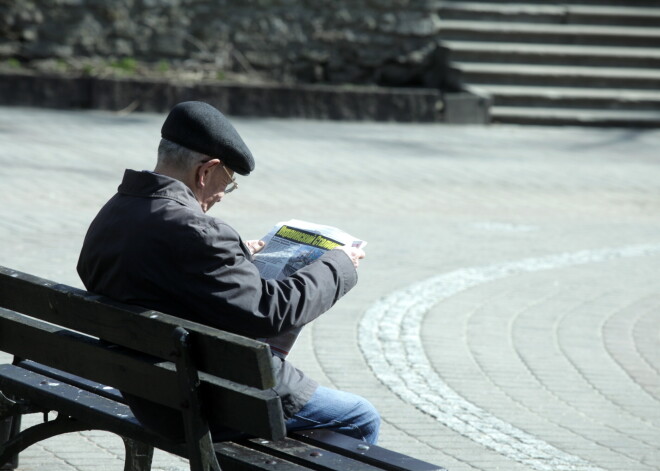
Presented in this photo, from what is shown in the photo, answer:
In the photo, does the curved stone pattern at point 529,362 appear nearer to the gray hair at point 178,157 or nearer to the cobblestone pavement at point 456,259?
the cobblestone pavement at point 456,259

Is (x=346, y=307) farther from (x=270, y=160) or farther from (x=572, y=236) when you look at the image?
(x=270, y=160)

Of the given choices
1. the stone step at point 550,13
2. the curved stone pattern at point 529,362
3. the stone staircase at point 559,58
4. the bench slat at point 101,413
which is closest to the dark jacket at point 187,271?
the bench slat at point 101,413

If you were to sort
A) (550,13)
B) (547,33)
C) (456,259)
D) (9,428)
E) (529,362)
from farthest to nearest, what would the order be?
1. (550,13)
2. (547,33)
3. (456,259)
4. (529,362)
5. (9,428)

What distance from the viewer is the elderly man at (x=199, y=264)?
3.12 meters

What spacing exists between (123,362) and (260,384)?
0.51m

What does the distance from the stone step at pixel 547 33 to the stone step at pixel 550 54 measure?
0.10 m

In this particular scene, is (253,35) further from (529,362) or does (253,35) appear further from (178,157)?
(178,157)

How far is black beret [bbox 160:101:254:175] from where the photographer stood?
3.28 meters

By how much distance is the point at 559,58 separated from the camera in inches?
645

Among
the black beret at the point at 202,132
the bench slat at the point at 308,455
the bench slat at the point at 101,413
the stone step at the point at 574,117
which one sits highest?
the black beret at the point at 202,132

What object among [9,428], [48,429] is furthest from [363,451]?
[9,428]

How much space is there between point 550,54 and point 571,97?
82cm

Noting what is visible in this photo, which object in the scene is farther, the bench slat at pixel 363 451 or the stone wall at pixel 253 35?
the stone wall at pixel 253 35

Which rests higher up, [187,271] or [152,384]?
[187,271]
